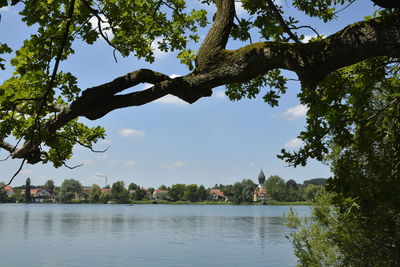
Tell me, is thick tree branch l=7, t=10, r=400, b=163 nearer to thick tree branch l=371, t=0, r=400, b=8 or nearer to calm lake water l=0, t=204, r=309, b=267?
thick tree branch l=371, t=0, r=400, b=8

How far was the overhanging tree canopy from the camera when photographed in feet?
16.1

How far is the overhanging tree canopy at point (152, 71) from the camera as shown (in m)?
4.89

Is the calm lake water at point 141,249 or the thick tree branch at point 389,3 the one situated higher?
the thick tree branch at point 389,3

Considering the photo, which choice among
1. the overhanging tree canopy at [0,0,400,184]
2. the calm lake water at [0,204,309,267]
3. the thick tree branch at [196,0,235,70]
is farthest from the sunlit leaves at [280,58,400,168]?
the calm lake water at [0,204,309,267]

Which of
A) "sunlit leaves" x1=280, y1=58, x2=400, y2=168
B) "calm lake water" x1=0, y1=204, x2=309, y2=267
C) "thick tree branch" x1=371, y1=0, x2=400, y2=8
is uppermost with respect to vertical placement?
"thick tree branch" x1=371, y1=0, x2=400, y2=8

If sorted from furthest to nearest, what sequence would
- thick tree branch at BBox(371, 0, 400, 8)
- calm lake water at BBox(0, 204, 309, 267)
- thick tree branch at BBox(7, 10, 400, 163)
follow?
calm lake water at BBox(0, 204, 309, 267) < thick tree branch at BBox(371, 0, 400, 8) < thick tree branch at BBox(7, 10, 400, 163)

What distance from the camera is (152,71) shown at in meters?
5.77

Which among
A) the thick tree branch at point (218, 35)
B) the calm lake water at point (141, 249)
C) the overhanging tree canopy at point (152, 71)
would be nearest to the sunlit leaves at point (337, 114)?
the overhanging tree canopy at point (152, 71)

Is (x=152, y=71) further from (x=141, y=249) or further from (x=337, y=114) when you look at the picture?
(x=141, y=249)

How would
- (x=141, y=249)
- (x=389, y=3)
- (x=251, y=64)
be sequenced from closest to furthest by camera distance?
(x=389, y=3), (x=251, y=64), (x=141, y=249)

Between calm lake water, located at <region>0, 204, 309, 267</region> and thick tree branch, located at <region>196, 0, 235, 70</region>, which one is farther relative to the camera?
calm lake water, located at <region>0, 204, 309, 267</region>

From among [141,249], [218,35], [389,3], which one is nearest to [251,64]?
[218,35]

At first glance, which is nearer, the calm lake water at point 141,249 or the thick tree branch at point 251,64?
the thick tree branch at point 251,64

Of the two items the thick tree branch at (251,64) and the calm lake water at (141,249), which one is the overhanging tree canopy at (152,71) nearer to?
the thick tree branch at (251,64)
